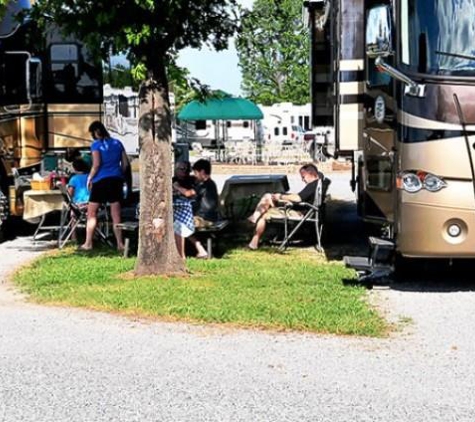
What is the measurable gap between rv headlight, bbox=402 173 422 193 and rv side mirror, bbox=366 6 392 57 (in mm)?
1020

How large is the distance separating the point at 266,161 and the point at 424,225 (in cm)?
2508

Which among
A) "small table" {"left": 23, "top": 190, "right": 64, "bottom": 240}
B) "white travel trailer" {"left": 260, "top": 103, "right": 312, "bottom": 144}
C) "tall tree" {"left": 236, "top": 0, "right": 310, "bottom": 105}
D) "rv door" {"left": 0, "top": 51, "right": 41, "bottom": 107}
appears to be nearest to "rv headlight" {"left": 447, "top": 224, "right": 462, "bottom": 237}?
"small table" {"left": 23, "top": 190, "right": 64, "bottom": 240}

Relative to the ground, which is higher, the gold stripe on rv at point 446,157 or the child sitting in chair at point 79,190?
the gold stripe on rv at point 446,157

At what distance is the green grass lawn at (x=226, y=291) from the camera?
7.26m

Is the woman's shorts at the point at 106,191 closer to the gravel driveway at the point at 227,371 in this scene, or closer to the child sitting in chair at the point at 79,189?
the child sitting in chair at the point at 79,189

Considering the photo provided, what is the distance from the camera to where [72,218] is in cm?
1184

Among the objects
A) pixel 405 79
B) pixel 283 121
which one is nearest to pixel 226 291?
pixel 405 79

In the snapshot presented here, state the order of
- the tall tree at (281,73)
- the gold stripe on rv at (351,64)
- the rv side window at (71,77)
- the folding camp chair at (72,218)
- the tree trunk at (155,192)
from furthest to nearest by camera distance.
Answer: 1. the tall tree at (281,73)
2. the rv side window at (71,77)
3. the folding camp chair at (72,218)
4. the gold stripe on rv at (351,64)
5. the tree trunk at (155,192)

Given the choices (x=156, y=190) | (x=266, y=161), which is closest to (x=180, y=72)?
(x=156, y=190)

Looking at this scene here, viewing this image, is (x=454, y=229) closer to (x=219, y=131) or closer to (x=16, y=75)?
(x=16, y=75)

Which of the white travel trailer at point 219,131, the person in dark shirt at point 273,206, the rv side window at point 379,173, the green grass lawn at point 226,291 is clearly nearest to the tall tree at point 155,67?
the green grass lawn at point 226,291

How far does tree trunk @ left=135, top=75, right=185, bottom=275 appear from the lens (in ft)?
30.1

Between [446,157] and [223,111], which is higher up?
[223,111]

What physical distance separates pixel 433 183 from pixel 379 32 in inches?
54.8
